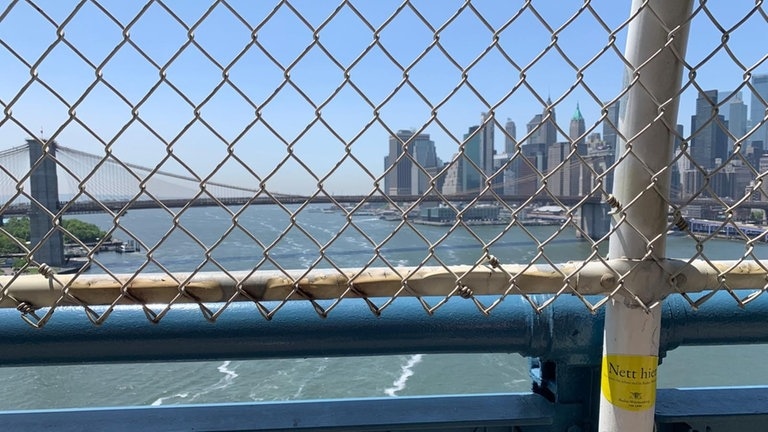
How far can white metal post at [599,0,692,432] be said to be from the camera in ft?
2.46

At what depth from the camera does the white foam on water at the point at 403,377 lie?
10288 millimetres

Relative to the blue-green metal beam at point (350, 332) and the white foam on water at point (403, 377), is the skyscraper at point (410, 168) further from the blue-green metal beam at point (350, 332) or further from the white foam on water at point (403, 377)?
the white foam on water at point (403, 377)

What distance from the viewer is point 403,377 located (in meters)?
10.9

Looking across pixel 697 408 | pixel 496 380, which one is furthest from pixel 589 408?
pixel 496 380

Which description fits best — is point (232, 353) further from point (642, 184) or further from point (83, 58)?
point (642, 184)

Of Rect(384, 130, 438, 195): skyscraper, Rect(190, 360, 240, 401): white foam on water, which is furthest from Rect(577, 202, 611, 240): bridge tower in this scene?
Rect(190, 360, 240, 401): white foam on water

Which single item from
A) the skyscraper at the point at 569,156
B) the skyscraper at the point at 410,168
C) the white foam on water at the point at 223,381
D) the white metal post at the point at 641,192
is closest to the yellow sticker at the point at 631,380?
the white metal post at the point at 641,192

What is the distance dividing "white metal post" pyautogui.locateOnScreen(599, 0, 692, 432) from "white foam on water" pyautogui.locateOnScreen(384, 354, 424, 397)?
9.58 m

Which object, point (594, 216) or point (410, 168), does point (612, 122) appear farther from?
point (594, 216)

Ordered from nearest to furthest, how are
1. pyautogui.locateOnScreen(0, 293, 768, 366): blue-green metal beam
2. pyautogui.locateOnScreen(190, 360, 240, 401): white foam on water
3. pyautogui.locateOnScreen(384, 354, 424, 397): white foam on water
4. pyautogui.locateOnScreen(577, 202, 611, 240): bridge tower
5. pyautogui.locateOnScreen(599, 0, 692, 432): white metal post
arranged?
1. pyautogui.locateOnScreen(599, 0, 692, 432): white metal post
2. pyautogui.locateOnScreen(0, 293, 768, 366): blue-green metal beam
3. pyautogui.locateOnScreen(577, 202, 611, 240): bridge tower
4. pyautogui.locateOnScreen(190, 360, 240, 401): white foam on water
5. pyautogui.locateOnScreen(384, 354, 424, 397): white foam on water

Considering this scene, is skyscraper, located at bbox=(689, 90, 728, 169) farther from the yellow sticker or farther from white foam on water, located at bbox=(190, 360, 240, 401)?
white foam on water, located at bbox=(190, 360, 240, 401)

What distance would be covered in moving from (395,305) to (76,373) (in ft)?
43.4

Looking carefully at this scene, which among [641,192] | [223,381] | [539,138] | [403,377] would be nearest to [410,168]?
[539,138]

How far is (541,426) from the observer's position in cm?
98
